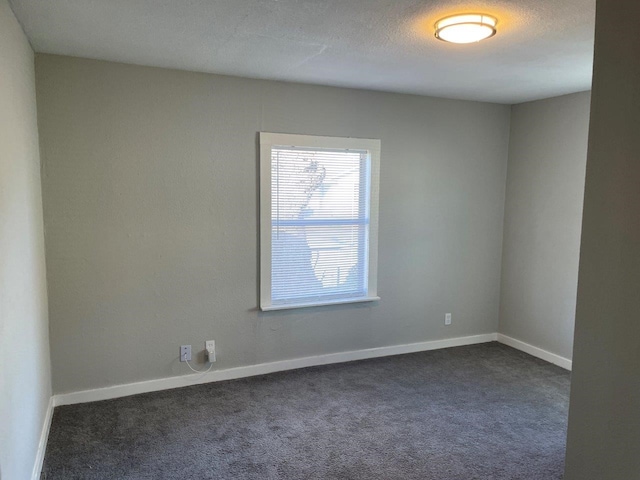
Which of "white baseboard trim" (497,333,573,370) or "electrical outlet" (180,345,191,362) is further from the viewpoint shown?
"white baseboard trim" (497,333,573,370)

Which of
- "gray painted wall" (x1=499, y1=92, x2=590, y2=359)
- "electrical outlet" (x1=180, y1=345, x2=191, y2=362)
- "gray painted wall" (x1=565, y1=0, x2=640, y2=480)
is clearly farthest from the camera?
"gray painted wall" (x1=499, y1=92, x2=590, y2=359)

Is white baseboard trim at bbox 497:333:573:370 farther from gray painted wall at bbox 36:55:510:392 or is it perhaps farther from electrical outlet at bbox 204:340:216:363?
electrical outlet at bbox 204:340:216:363

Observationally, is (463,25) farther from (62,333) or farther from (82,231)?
(62,333)

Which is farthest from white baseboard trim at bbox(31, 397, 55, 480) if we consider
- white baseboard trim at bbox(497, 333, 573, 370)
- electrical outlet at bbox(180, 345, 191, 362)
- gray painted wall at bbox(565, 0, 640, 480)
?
white baseboard trim at bbox(497, 333, 573, 370)

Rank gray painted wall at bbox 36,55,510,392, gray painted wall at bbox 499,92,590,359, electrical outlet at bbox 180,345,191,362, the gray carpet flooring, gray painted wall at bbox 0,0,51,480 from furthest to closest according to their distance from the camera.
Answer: gray painted wall at bbox 499,92,590,359
electrical outlet at bbox 180,345,191,362
gray painted wall at bbox 36,55,510,392
the gray carpet flooring
gray painted wall at bbox 0,0,51,480

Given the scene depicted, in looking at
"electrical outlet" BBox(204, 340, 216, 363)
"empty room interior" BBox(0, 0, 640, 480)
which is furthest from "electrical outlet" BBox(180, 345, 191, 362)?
"electrical outlet" BBox(204, 340, 216, 363)

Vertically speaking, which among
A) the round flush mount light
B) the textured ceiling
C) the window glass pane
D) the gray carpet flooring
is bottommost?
the gray carpet flooring

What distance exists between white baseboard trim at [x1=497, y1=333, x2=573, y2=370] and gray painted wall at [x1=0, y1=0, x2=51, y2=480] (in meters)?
4.00

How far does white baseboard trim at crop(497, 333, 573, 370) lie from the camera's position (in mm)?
4091

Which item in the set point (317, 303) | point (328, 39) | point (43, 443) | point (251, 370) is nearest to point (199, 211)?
point (317, 303)

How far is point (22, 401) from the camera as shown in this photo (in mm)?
2127

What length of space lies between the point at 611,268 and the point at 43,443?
296 centimetres

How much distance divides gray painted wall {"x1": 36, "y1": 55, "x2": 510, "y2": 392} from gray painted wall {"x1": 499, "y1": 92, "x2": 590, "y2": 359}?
407mm

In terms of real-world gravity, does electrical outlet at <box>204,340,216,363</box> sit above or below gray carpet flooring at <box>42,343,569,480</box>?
above
